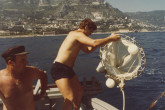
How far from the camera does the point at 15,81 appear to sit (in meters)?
2.53

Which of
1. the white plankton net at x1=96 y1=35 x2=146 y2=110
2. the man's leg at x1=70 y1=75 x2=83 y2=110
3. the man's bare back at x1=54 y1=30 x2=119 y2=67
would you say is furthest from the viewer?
the white plankton net at x1=96 y1=35 x2=146 y2=110

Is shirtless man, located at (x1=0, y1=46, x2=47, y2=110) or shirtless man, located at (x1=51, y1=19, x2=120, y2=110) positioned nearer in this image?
shirtless man, located at (x1=0, y1=46, x2=47, y2=110)

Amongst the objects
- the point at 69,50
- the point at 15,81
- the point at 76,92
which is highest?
the point at 69,50

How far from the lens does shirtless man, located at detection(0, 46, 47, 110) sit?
245cm

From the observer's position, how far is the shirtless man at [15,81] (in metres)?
2.45

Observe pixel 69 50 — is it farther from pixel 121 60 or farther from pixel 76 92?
pixel 121 60

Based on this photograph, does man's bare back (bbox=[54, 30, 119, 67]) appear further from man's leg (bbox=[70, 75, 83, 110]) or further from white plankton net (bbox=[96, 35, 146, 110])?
white plankton net (bbox=[96, 35, 146, 110])

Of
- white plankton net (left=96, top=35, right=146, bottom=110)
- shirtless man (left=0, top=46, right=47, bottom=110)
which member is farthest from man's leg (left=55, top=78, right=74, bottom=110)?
white plankton net (left=96, top=35, right=146, bottom=110)

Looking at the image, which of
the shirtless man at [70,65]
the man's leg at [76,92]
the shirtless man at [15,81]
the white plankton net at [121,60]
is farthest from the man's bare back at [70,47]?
the shirtless man at [15,81]

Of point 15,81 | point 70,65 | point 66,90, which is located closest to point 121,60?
point 70,65

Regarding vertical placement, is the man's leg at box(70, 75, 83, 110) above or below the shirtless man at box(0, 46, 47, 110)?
below

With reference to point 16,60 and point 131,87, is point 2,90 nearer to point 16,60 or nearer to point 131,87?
point 16,60

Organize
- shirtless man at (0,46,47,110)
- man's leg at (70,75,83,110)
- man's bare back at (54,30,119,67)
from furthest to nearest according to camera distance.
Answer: man's leg at (70,75,83,110), man's bare back at (54,30,119,67), shirtless man at (0,46,47,110)

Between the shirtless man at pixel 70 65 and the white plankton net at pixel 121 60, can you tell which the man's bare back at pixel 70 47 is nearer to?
the shirtless man at pixel 70 65
